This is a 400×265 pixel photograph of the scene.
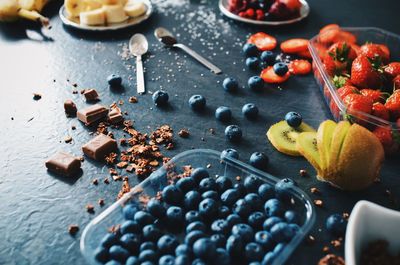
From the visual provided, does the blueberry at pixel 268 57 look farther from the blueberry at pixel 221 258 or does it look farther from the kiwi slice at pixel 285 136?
the blueberry at pixel 221 258

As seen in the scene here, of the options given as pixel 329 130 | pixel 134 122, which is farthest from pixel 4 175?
pixel 329 130

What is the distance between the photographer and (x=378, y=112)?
1436mm

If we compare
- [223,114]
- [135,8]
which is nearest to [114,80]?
[223,114]

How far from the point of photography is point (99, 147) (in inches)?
56.3

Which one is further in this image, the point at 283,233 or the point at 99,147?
the point at 99,147

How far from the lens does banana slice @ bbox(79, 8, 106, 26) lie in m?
2.08

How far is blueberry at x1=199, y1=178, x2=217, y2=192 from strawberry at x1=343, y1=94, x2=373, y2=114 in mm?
471

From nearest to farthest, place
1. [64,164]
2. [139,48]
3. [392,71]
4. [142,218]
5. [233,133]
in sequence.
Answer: [142,218] → [64,164] → [233,133] → [392,71] → [139,48]

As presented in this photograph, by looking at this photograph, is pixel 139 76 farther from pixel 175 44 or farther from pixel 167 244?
pixel 167 244

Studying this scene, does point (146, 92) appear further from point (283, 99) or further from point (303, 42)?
point (303, 42)

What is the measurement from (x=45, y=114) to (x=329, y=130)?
36.3 inches

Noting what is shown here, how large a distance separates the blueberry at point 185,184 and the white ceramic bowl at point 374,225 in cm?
39

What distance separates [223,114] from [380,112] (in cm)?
47

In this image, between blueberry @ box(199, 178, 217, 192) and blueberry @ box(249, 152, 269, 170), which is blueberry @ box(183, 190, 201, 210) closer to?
blueberry @ box(199, 178, 217, 192)
